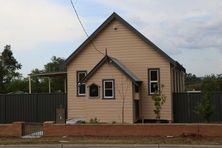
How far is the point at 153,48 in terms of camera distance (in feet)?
93.8

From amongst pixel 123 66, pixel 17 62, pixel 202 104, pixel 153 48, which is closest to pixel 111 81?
pixel 123 66

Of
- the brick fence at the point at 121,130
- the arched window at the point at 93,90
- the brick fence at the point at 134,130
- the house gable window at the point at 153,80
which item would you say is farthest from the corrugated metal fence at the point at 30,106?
the brick fence at the point at 134,130

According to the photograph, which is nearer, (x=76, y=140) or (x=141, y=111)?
(x=76, y=140)

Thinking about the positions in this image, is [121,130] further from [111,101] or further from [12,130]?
[111,101]

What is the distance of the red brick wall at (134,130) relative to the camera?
63.6 feet

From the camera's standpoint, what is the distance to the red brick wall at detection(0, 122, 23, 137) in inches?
830

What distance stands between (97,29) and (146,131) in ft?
38.1

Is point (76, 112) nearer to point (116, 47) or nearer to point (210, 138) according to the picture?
point (116, 47)

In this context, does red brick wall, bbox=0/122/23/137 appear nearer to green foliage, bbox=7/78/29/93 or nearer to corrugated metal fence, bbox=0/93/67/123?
corrugated metal fence, bbox=0/93/67/123

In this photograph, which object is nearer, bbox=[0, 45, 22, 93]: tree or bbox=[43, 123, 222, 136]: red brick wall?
bbox=[43, 123, 222, 136]: red brick wall

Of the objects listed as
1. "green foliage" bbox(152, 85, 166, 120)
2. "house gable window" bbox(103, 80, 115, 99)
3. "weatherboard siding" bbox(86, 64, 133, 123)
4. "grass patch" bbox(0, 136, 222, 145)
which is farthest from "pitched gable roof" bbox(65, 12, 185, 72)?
"grass patch" bbox(0, 136, 222, 145)

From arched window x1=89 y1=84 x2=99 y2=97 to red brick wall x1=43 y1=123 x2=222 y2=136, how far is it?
776 centimetres

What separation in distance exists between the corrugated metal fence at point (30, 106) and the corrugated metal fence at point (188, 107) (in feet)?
24.6

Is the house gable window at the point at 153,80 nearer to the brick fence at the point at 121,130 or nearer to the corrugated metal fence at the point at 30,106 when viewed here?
the corrugated metal fence at the point at 30,106
